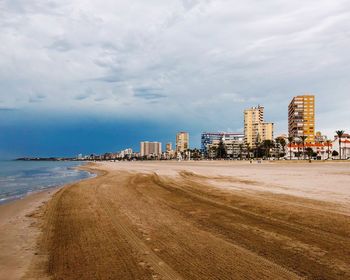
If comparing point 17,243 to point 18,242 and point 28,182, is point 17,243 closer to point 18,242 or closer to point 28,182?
point 18,242

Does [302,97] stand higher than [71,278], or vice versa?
[302,97]

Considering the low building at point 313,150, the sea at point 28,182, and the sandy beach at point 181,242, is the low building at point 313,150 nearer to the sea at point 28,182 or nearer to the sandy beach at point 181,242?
the sea at point 28,182

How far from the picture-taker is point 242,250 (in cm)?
648

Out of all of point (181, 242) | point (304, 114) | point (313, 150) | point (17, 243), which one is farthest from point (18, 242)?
point (304, 114)

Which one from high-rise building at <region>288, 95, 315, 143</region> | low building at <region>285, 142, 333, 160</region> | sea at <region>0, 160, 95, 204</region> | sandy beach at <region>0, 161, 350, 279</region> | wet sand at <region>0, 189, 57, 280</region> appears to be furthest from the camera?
high-rise building at <region>288, 95, 315, 143</region>

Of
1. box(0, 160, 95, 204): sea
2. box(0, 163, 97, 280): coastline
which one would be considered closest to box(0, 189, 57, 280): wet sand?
box(0, 163, 97, 280): coastline

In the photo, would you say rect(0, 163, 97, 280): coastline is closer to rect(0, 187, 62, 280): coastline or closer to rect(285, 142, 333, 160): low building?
rect(0, 187, 62, 280): coastline

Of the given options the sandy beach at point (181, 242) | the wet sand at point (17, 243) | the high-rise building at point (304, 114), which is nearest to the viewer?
the sandy beach at point (181, 242)

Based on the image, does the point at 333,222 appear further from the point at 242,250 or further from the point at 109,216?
the point at 109,216

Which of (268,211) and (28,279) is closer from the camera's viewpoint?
(28,279)

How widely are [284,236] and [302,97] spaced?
195585mm

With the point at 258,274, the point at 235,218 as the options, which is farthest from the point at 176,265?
the point at 235,218

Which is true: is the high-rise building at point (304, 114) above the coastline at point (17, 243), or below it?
above

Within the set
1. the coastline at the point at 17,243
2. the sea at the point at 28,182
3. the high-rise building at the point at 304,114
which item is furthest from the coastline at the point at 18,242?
the high-rise building at the point at 304,114
